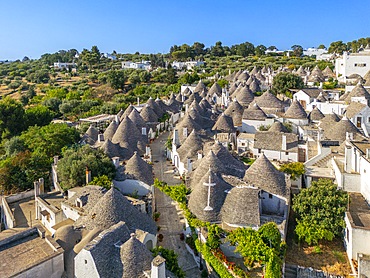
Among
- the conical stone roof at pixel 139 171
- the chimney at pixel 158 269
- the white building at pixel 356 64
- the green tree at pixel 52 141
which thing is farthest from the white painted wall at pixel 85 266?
the white building at pixel 356 64

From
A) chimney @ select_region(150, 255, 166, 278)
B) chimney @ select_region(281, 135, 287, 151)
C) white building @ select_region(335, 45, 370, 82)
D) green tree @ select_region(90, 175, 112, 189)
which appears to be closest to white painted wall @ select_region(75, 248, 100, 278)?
chimney @ select_region(150, 255, 166, 278)

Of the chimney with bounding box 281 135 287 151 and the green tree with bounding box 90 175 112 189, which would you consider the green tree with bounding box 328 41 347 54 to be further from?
the green tree with bounding box 90 175 112 189

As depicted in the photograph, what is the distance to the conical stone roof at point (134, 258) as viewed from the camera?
1361 centimetres

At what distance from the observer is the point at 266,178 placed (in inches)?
829

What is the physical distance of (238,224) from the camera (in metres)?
18.1

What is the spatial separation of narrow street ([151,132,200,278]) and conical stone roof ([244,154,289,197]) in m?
5.26

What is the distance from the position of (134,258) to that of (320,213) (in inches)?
429

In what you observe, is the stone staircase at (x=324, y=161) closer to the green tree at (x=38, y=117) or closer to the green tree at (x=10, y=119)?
the green tree at (x=10, y=119)

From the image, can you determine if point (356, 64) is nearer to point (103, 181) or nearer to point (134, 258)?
point (103, 181)

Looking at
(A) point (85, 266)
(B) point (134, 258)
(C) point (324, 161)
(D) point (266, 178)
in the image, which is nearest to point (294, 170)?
A: (C) point (324, 161)

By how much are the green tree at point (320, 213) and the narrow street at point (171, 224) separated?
6.42 metres

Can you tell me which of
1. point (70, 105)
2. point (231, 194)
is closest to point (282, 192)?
point (231, 194)

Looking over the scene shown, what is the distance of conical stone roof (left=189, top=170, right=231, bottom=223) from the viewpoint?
18.8m

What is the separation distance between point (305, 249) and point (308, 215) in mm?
1884
